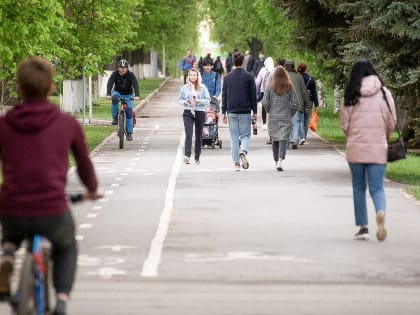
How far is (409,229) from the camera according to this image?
1507cm

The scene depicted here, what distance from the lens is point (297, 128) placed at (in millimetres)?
29891

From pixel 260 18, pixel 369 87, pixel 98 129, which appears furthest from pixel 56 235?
pixel 260 18

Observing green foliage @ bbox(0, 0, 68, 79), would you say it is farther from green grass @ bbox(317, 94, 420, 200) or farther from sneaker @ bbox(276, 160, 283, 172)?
green grass @ bbox(317, 94, 420, 200)

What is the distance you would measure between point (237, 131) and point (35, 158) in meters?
16.1

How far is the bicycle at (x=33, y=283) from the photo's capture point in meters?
7.43

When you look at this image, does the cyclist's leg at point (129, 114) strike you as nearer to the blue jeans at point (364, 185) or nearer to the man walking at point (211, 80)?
the man walking at point (211, 80)

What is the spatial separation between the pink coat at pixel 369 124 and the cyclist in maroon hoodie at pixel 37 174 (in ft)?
21.6

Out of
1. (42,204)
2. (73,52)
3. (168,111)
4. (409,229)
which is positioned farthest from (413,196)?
(168,111)

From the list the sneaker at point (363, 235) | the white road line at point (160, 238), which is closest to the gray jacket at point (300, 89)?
the white road line at point (160, 238)

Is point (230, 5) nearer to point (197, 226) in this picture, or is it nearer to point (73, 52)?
point (73, 52)

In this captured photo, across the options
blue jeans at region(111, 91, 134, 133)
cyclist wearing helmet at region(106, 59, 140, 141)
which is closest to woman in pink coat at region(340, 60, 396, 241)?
cyclist wearing helmet at region(106, 59, 140, 141)

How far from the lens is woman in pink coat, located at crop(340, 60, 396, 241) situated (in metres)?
14.0

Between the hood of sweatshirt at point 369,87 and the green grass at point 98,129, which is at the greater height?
the hood of sweatshirt at point 369,87

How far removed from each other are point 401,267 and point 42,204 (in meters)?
5.44
